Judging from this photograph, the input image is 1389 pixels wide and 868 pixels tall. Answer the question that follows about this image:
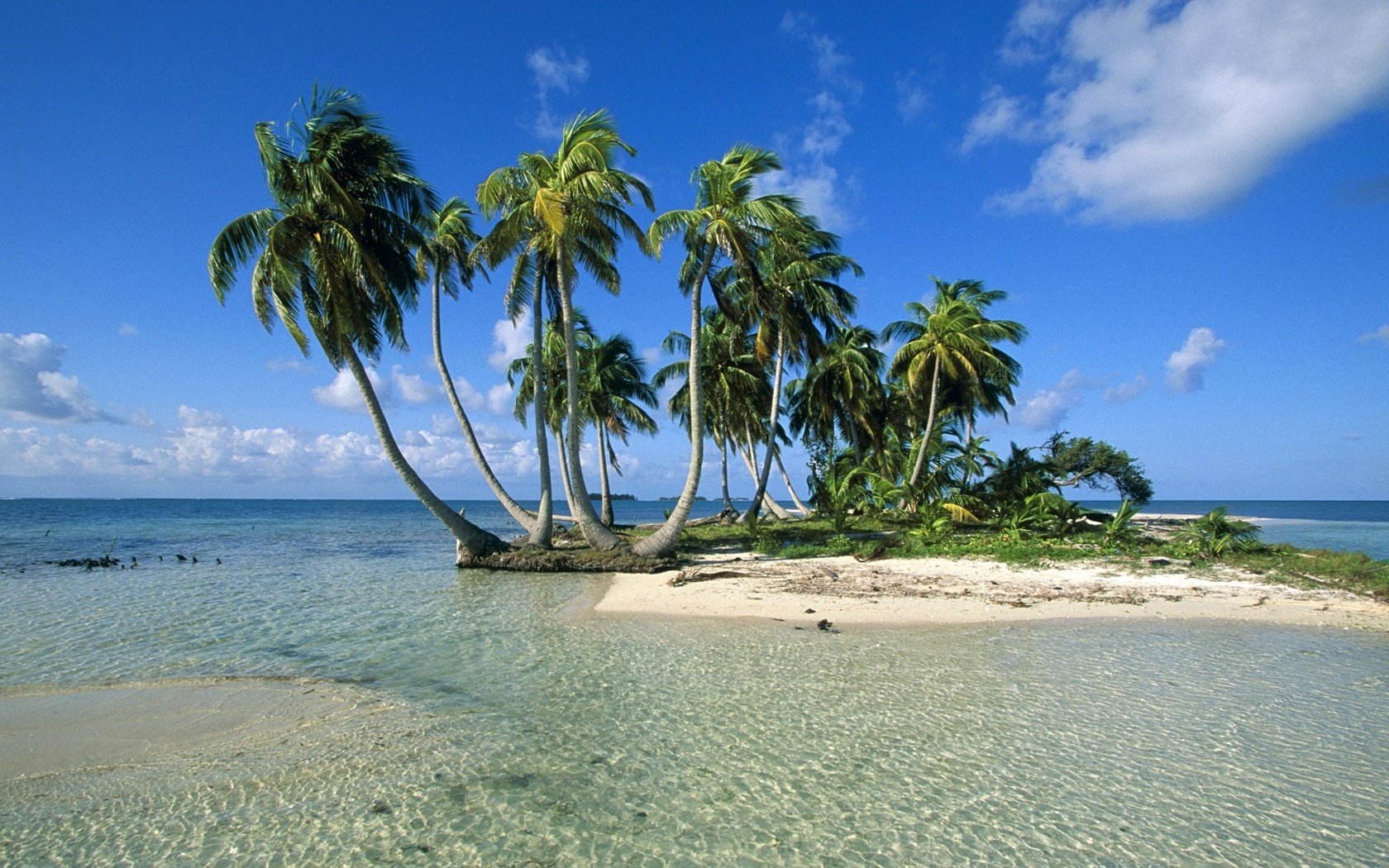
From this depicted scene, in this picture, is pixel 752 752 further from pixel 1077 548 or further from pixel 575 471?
pixel 1077 548

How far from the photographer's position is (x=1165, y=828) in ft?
14.0

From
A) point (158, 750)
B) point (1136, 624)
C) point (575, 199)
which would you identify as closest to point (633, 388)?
point (575, 199)

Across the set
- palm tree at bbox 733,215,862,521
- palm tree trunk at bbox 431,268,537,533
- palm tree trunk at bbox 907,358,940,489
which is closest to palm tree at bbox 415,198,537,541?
palm tree trunk at bbox 431,268,537,533

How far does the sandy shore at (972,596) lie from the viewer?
1077cm

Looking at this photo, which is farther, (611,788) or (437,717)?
(437,717)

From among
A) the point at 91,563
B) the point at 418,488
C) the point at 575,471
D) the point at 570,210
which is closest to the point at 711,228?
the point at 570,210

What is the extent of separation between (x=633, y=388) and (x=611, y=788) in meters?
28.8

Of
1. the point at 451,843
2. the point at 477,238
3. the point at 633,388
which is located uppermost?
the point at 477,238

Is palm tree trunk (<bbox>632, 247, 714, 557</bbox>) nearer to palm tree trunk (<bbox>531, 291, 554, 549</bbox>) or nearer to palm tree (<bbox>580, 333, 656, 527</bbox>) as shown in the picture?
palm tree trunk (<bbox>531, 291, 554, 549</bbox>)

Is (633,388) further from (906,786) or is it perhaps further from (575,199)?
(906,786)

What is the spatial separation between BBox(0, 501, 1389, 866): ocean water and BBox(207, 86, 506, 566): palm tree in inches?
288

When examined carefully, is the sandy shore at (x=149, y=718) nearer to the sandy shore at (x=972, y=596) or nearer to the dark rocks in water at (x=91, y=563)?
the sandy shore at (x=972, y=596)

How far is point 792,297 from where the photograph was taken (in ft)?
79.9

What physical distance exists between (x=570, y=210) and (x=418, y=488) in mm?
7916
